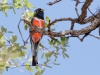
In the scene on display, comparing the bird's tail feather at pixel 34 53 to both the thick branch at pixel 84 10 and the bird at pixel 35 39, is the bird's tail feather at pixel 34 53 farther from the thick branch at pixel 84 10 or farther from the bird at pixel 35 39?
the thick branch at pixel 84 10

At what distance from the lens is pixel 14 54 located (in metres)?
0.79

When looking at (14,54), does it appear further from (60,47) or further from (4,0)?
(4,0)

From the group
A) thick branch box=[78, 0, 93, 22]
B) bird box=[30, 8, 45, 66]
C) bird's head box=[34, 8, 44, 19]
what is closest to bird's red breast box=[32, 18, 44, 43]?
bird box=[30, 8, 45, 66]

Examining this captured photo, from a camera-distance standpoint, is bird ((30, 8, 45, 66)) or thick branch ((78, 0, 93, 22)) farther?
bird ((30, 8, 45, 66))

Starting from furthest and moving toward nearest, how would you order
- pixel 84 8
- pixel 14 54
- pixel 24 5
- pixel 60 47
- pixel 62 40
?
pixel 24 5
pixel 60 47
pixel 62 40
pixel 84 8
pixel 14 54

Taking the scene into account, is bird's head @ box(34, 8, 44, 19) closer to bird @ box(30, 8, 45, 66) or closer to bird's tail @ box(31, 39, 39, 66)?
bird @ box(30, 8, 45, 66)

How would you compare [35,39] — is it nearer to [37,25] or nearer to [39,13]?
[37,25]

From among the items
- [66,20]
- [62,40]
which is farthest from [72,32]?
[62,40]

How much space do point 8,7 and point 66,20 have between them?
938 millimetres

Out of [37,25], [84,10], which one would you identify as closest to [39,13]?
[37,25]

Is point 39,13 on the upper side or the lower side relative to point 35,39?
upper

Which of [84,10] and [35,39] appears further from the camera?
[35,39]

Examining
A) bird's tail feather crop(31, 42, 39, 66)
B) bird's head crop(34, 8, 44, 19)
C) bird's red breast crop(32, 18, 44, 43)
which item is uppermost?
bird's head crop(34, 8, 44, 19)

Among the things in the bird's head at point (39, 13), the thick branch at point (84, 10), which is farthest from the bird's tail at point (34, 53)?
the thick branch at point (84, 10)
